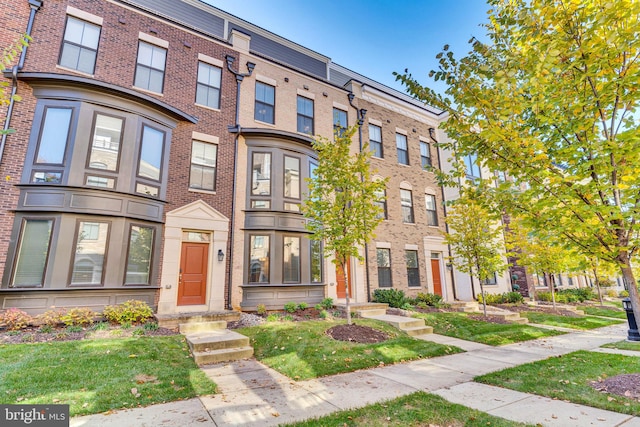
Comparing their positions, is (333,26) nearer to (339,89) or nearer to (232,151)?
(339,89)

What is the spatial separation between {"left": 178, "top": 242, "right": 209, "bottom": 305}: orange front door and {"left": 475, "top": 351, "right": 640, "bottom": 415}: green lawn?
8.52 metres

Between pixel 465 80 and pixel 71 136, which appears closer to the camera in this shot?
pixel 465 80

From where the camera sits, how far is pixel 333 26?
13.7m

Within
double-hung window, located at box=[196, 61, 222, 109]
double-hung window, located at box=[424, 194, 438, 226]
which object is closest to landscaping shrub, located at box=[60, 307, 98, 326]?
double-hung window, located at box=[196, 61, 222, 109]

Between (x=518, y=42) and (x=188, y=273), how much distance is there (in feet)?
34.7

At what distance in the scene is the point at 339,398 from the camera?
4.64m

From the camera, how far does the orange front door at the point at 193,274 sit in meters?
10.2

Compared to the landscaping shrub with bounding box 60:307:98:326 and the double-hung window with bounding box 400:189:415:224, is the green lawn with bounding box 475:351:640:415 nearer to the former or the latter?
the landscaping shrub with bounding box 60:307:98:326

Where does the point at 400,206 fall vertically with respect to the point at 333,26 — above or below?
below

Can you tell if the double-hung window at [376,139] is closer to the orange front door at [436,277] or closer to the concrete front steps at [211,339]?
the orange front door at [436,277]

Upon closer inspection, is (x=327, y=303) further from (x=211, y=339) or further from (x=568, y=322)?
(x=568, y=322)

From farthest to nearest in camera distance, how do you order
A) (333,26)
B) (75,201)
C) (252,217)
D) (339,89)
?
1. (339,89)
2. (333,26)
3. (252,217)
4. (75,201)

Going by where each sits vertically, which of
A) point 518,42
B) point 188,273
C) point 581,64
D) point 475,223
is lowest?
point 188,273

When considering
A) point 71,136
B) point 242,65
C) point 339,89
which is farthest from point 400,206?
point 71,136
